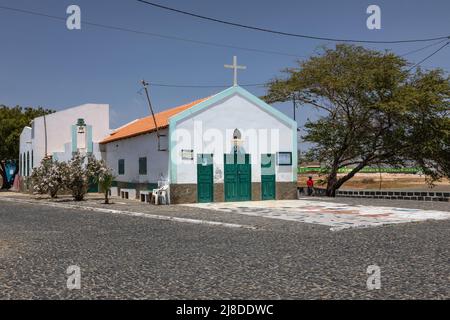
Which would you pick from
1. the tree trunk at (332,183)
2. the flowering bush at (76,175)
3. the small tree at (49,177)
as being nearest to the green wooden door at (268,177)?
the flowering bush at (76,175)

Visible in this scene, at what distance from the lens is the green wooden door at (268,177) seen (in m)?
23.9

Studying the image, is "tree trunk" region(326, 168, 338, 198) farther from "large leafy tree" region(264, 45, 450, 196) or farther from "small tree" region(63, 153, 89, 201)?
"small tree" region(63, 153, 89, 201)

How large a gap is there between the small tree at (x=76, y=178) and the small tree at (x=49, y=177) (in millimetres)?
355

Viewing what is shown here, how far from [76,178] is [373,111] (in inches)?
724

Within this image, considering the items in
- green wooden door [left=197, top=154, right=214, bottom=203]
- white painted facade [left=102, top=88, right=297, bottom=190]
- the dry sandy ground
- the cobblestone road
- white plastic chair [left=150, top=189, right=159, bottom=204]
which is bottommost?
the dry sandy ground

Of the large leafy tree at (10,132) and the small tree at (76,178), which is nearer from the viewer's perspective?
the small tree at (76,178)

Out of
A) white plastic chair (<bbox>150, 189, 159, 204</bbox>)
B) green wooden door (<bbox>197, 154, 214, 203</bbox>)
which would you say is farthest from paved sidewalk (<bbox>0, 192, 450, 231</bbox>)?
white plastic chair (<bbox>150, 189, 159, 204</bbox>)

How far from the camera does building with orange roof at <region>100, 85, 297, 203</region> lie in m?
22.1

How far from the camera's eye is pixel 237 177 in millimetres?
23297

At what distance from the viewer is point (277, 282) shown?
6.98 metres

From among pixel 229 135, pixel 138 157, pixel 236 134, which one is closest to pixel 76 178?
pixel 138 157

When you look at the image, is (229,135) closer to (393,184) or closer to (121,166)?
(121,166)

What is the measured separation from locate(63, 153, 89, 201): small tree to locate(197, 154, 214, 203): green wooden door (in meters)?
6.40

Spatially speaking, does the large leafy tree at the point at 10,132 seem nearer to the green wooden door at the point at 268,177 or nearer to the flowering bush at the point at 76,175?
the flowering bush at the point at 76,175
